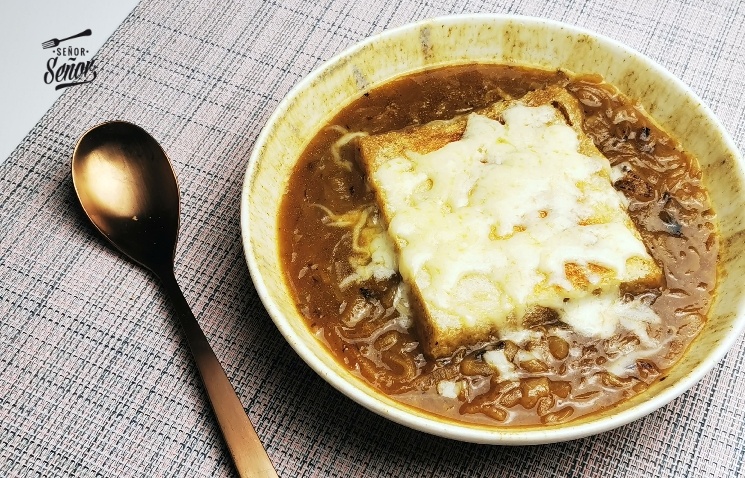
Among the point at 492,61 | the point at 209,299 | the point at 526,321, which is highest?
the point at 492,61

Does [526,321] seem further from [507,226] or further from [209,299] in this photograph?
[209,299]

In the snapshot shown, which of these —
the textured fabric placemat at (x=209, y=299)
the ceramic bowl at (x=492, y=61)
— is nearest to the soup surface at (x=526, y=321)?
the ceramic bowl at (x=492, y=61)

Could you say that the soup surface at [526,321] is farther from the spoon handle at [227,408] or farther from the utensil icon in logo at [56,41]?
the utensil icon in logo at [56,41]

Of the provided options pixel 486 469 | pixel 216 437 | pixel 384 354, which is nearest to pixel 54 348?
pixel 216 437

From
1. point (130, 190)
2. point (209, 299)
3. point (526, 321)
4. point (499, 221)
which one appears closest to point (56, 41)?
point (130, 190)

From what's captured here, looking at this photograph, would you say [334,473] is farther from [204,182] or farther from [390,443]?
[204,182]

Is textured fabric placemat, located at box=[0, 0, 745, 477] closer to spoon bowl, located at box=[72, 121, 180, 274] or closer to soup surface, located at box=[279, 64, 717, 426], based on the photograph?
spoon bowl, located at box=[72, 121, 180, 274]
